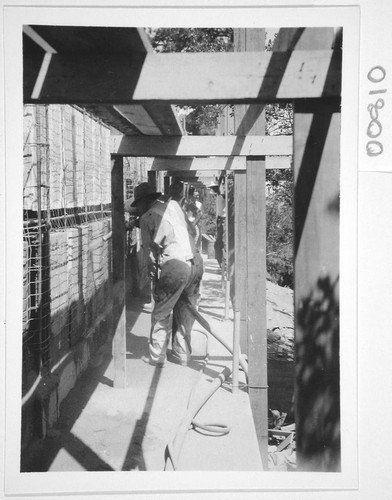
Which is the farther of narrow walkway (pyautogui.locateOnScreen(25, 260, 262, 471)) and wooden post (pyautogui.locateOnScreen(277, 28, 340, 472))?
narrow walkway (pyautogui.locateOnScreen(25, 260, 262, 471))

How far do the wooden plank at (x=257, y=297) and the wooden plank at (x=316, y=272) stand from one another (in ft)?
8.87

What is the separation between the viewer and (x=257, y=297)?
4.96 meters

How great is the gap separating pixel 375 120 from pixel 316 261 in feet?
2.03

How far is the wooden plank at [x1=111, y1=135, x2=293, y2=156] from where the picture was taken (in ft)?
15.3

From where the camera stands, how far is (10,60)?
2223 millimetres

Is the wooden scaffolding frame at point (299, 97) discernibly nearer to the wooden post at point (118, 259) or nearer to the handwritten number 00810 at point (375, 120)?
the handwritten number 00810 at point (375, 120)

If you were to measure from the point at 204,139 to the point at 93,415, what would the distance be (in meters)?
2.40

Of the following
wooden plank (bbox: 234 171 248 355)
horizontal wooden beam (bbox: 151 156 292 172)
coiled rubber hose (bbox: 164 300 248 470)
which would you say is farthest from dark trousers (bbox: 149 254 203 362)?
wooden plank (bbox: 234 171 248 355)

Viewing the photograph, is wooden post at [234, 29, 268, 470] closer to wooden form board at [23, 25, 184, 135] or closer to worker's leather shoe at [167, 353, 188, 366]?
worker's leather shoe at [167, 353, 188, 366]

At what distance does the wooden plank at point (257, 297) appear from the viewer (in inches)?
193

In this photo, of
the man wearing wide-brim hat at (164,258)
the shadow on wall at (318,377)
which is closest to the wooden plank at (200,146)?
the man wearing wide-brim hat at (164,258)

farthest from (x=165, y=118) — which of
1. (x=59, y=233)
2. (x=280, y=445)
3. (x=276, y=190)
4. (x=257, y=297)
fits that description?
(x=276, y=190)

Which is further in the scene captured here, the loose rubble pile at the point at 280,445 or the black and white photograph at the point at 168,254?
the loose rubble pile at the point at 280,445

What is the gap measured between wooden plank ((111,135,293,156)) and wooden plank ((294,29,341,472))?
8.23 feet
